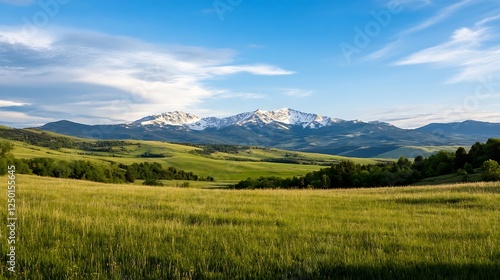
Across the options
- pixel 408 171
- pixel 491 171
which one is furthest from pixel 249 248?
pixel 408 171

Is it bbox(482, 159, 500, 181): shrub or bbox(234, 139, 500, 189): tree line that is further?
bbox(234, 139, 500, 189): tree line

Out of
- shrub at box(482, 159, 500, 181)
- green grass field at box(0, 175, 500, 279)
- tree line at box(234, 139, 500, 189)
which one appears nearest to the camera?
green grass field at box(0, 175, 500, 279)

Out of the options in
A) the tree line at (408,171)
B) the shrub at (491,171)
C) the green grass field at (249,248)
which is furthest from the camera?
the tree line at (408,171)

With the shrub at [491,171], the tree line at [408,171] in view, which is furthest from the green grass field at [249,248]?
the tree line at [408,171]

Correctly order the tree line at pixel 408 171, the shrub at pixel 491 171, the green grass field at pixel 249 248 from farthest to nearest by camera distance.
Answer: the tree line at pixel 408 171
the shrub at pixel 491 171
the green grass field at pixel 249 248

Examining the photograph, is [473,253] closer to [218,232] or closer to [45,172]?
[218,232]

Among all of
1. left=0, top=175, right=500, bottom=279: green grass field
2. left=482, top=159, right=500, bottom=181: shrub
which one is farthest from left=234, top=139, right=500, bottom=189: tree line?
left=0, top=175, right=500, bottom=279: green grass field

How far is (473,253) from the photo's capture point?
859cm

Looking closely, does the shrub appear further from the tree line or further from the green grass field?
the green grass field

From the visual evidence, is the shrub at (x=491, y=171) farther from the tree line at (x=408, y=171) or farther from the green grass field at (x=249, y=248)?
the green grass field at (x=249, y=248)

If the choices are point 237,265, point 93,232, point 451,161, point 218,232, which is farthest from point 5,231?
point 451,161

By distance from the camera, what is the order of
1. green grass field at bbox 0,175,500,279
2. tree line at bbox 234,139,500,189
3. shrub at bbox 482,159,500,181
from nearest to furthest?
green grass field at bbox 0,175,500,279 → shrub at bbox 482,159,500,181 → tree line at bbox 234,139,500,189

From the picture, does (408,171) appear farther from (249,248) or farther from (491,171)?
(249,248)

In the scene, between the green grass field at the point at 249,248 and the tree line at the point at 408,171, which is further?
the tree line at the point at 408,171
